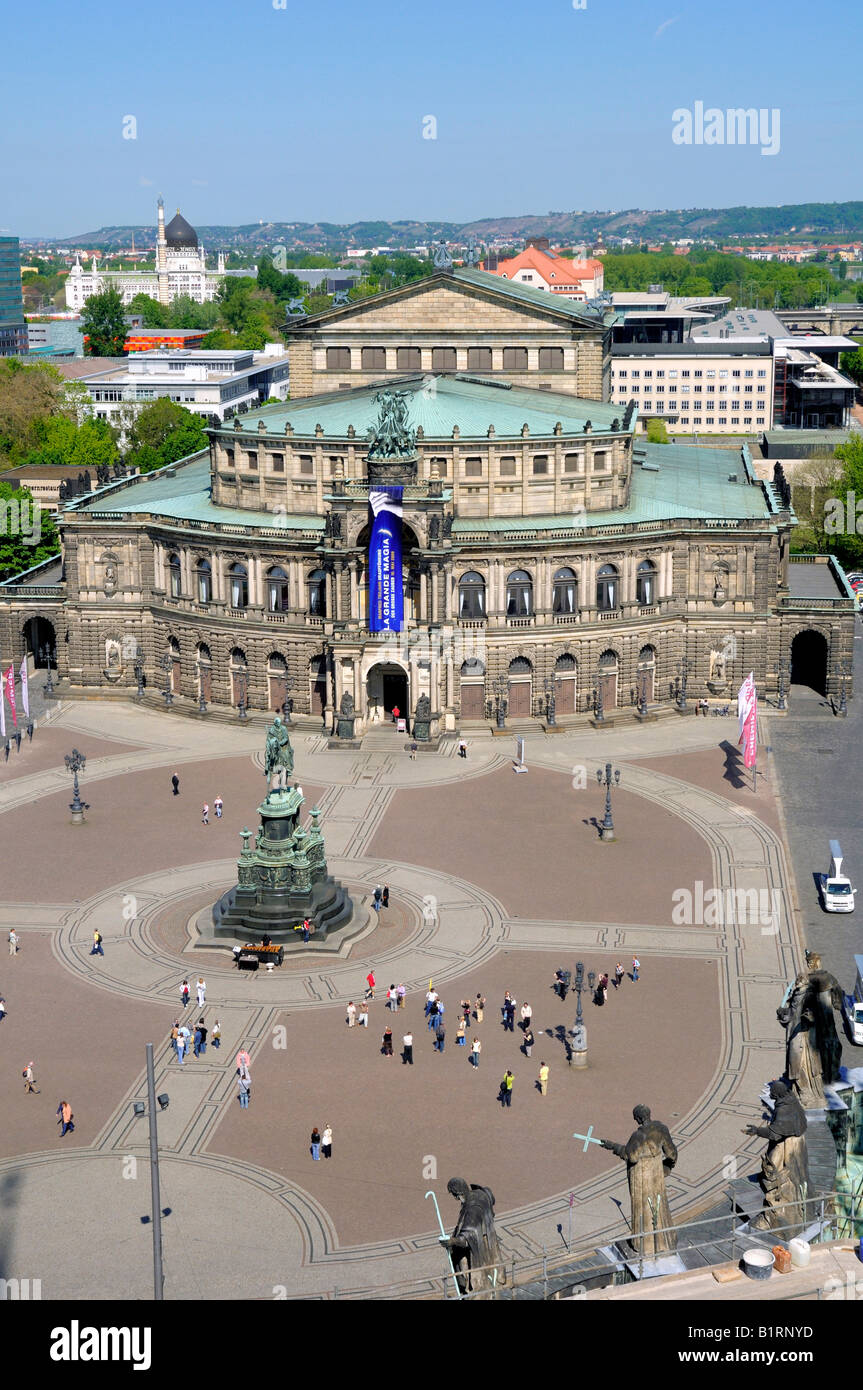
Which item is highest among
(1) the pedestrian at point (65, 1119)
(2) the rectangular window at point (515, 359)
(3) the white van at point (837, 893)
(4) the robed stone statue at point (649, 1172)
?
(2) the rectangular window at point (515, 359)

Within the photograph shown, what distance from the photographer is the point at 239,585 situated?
4291 inches

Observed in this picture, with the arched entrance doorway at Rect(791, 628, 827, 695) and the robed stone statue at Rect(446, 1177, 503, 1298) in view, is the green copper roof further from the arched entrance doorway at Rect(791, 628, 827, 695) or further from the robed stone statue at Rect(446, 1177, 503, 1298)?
the robed stone statue at Rect(446, 1177, 503, 1298)

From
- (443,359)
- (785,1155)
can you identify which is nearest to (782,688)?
(443,359)

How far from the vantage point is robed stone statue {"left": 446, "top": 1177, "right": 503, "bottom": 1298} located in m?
32.9

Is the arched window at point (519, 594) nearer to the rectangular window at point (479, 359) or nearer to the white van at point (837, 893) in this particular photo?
the rectangular window at point (479, 359)

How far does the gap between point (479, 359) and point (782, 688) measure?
3251 centimetres

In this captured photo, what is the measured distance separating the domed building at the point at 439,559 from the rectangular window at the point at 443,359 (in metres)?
0.16

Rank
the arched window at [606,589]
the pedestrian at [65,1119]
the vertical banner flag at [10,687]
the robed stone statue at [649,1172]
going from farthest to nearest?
the arched window at [606,589], the vertical banner flag at [10,687], the pedestrian at [65,1119], the robed stone statue at [649,1172]

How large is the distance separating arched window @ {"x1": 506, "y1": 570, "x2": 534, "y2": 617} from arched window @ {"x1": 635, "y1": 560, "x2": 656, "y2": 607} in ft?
24.4

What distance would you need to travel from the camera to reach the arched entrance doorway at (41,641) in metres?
121

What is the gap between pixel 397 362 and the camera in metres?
120

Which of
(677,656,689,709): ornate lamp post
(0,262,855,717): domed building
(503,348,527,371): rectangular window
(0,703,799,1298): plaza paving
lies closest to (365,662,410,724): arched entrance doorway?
(0,262,855,717): domed building

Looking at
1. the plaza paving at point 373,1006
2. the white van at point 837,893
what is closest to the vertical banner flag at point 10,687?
the plaza paving at point 373,1006

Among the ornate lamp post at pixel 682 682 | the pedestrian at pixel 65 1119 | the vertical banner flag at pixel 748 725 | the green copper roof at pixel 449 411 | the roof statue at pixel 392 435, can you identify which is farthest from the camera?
the green copper roof at pixel 449 411
